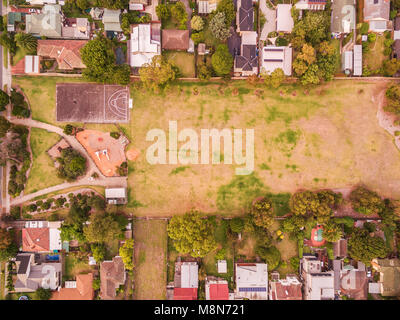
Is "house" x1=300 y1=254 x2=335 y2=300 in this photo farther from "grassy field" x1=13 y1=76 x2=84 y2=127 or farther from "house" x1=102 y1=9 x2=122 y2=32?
"house" x1=102 y1=9 x2=122 y2=32

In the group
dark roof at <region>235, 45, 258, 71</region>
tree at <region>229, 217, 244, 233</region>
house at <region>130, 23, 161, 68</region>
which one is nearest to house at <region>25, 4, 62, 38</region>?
house at <region>130, 23, 161, 68</region>

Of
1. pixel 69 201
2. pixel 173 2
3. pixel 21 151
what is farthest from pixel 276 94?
pixel 21 151

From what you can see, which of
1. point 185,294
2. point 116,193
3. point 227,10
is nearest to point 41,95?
point 116,193

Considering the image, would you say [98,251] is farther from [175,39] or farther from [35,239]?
[175,39]

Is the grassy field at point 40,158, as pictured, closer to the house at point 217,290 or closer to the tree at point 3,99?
the tree at point 3,99

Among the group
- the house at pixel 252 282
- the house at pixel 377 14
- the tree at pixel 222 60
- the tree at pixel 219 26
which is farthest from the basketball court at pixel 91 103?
the house at pixel 377 14

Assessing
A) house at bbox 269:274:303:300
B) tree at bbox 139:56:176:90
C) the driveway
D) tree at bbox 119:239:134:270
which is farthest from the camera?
the driveway

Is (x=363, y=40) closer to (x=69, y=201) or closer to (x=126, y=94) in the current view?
(x=126, y=94)
